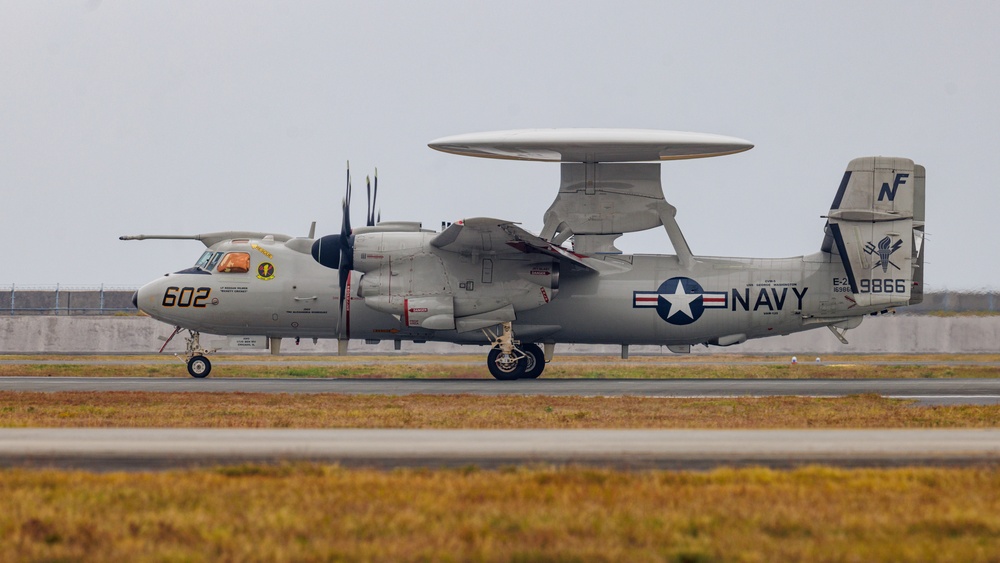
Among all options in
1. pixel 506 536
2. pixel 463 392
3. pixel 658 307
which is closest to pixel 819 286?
pixel 658 307

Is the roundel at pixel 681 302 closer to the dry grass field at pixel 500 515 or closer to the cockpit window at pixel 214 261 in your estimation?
the cockpit window at pixel 214 261

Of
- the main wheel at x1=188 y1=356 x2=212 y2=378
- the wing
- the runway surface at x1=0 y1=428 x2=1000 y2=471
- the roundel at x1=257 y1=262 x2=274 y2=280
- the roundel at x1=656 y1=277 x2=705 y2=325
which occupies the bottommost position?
the main wheel at x1=188 y1=356 x2=212 y2=378

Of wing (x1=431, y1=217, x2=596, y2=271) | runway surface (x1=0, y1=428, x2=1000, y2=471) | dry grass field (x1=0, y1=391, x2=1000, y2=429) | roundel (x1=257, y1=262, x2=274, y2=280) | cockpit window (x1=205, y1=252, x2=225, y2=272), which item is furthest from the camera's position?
cockpit window (x1=205, y1=252, x2=225, y2=272)

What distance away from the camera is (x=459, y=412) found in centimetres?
1850

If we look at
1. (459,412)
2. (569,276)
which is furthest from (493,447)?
(569,276)

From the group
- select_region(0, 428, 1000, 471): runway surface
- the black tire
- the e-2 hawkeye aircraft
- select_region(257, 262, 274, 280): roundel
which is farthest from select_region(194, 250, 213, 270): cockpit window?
select_region(0, 428, 1000, 471): runway surface

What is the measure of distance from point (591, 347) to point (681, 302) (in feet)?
86.4

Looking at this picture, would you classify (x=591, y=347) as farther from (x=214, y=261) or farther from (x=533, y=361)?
(x=214, y=261)

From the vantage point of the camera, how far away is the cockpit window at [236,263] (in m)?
29.7

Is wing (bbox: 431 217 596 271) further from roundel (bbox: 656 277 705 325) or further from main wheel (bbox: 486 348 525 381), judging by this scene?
main wheel (bbox: 486 348 525 381)

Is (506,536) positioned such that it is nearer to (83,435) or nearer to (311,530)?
(311,530)

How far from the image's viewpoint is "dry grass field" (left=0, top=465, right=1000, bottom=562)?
7.11m

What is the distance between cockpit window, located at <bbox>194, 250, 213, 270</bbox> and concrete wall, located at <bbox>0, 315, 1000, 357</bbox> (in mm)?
18862

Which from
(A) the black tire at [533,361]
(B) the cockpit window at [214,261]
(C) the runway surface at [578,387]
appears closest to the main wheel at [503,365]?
(A) the black tire at [533,361]
